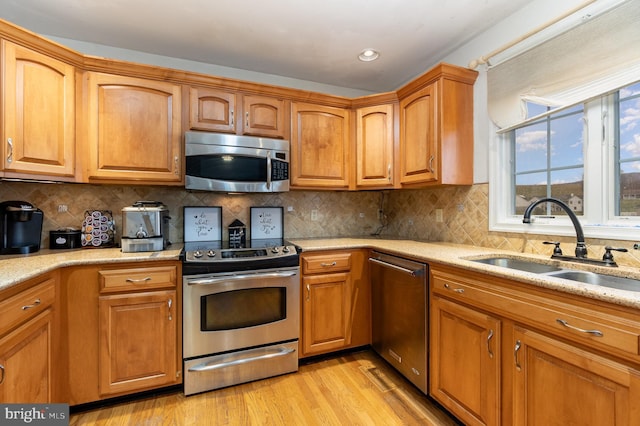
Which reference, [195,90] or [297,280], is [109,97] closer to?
[195,90]

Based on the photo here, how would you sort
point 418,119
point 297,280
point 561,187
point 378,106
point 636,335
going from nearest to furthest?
point 636,335
point 561,187
point 297,280
point 418,119
point 378,106

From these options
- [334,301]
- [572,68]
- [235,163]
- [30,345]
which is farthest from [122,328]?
[572,68]

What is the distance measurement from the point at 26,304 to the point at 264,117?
183 centimetres

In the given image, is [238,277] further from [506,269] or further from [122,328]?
[506,269]

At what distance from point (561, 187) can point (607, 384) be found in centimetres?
120

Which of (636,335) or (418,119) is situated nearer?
(636,335)

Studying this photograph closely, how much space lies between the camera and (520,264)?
5.59 feet

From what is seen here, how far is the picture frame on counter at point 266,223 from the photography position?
2.69 metres

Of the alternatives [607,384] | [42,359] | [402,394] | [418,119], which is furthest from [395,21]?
[42,359]

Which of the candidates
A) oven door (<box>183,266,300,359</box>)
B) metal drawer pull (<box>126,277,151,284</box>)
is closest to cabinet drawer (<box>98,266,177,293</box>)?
metal drawer pull (<box>126,277,151,284</box>)

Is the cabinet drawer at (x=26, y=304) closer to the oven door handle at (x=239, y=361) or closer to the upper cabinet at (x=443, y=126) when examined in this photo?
the oven door handle at (x=239, y=361)

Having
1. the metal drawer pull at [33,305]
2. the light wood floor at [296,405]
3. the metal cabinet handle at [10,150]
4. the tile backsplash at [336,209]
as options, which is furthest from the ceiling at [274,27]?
the light wood floor at [296,405]

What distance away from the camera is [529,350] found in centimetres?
123

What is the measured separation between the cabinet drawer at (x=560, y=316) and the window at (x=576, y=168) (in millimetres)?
693
